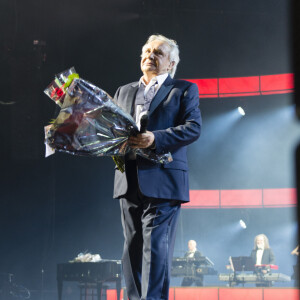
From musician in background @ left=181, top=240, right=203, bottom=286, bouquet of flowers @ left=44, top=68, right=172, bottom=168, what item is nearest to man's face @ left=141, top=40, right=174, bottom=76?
bouquet of flowers @ left=44, top=68, right=172, bottom=168

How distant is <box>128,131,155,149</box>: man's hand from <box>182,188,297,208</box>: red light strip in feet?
15.4

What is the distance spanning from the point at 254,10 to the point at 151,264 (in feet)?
16.0

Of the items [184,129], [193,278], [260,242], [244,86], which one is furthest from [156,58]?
[260,242]

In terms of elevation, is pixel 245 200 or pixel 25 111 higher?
pixel 25 111

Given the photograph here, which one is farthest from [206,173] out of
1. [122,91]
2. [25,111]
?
[122,91]

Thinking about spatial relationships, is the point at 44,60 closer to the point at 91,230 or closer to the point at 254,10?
the point at 91,230

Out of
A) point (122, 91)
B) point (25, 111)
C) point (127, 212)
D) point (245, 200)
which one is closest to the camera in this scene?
point (127, 212)

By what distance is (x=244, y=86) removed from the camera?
6.11 m

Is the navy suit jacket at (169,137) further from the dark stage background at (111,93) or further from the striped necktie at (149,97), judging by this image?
the dark stage background at (111,93)

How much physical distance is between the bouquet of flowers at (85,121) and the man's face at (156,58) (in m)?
0.43

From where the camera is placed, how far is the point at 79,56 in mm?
5918

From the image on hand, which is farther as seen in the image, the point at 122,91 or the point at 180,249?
the point at 180,249

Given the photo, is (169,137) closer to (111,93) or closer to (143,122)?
(143,122)

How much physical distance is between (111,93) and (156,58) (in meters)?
3.97
